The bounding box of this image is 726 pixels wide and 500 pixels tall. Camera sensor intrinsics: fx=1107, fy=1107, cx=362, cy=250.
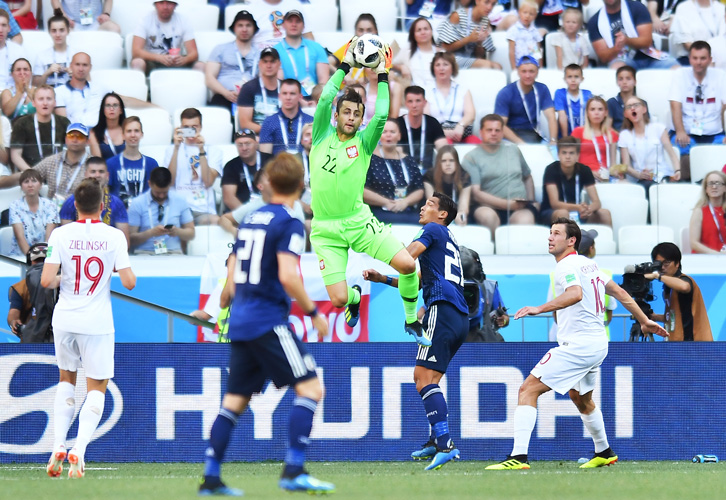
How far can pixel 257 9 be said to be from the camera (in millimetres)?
14555

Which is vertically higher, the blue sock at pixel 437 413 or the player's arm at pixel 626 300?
the player's arm at pixel 626 300

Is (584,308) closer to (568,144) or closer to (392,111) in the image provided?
(568,144)

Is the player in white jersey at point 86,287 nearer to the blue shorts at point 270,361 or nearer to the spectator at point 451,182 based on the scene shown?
the blue shorts at point 270,361

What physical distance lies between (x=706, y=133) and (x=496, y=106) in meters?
2.70

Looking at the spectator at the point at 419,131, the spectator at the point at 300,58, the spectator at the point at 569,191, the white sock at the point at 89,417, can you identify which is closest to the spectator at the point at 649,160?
the spectator at the point at 569,191

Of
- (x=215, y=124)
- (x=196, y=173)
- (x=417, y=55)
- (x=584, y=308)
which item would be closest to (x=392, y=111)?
(x=417, y=55)

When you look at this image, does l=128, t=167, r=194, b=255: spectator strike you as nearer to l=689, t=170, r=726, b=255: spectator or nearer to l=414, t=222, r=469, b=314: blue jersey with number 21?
l=414, t=222, r=469, b=314: blue jersey with number 21

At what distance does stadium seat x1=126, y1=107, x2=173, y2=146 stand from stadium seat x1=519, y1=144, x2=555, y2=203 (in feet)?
13.5

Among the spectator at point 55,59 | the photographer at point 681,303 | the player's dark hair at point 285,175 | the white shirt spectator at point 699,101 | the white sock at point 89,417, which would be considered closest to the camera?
the player's dark hair at point 285,175

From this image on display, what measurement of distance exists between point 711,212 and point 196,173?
5213mm

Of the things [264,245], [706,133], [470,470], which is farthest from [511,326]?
[264,245]

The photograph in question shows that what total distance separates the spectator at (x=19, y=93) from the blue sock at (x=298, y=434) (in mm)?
7503

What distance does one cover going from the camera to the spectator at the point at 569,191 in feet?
36.3

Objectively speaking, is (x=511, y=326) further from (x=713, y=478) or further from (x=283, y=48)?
(x=283, y=48)
